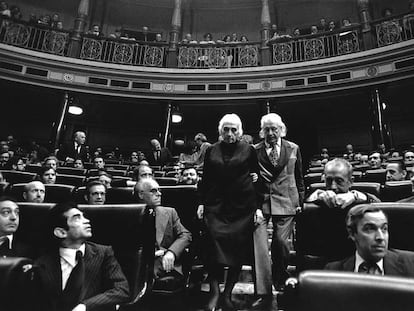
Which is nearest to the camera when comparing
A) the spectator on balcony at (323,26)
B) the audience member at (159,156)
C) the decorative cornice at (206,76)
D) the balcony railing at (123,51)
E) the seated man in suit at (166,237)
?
the seated man in suit at (166,237)

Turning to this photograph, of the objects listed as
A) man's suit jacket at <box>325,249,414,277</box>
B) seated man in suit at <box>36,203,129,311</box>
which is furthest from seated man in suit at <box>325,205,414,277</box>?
seated man in suit at <box>36,203,129,311</box>

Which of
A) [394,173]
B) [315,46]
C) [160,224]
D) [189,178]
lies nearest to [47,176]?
[189,178]

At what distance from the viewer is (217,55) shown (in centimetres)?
839

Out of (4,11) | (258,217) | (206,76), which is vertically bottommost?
(258,217)

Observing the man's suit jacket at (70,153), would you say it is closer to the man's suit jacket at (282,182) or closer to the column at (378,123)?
the man's suit jacket at (282,182)

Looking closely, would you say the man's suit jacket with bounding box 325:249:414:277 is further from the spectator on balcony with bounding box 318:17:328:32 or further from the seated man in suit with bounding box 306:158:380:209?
the spectator on balcony with bounding box 318:17:328:32

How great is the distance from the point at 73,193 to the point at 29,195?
1.41ft

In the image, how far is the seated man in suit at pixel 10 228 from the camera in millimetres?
1872

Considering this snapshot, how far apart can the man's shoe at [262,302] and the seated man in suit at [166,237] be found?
0.49 m

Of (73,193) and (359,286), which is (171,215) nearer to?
(73,193)

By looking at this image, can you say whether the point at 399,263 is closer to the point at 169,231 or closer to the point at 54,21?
the point at 169,231

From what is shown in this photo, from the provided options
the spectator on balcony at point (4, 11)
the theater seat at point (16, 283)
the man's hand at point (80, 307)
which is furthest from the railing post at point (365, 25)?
the spectator on balcony at point (4, 11)

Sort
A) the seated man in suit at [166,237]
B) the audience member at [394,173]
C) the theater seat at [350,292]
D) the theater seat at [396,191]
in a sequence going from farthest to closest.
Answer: the audience member at [394,173], the theater seat at [396,191], the seated man in suit at [166,237], the theater seat at [350,292]

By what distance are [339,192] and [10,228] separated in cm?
190
